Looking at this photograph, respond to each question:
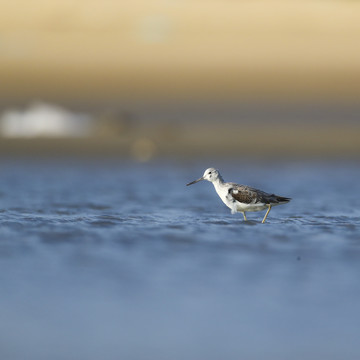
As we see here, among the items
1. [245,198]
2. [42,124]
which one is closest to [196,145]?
[42,124]

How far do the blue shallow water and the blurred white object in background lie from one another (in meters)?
8.81

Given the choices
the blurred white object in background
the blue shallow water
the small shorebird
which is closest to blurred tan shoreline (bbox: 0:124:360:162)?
the blurred white object in background

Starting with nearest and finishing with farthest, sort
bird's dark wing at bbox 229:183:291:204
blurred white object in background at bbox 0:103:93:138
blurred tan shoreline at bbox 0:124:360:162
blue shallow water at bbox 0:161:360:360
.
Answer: blue shallow water at bbox 0:161:360:360 < bird's dark wing at bbox 229:183:291:204 < blurred tan shoreline at bbox 0:124:360:162 < blurred white object in background at bbox 0:103:93:138

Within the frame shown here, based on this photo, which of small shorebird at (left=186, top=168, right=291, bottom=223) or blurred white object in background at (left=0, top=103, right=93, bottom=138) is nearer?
small shorebird at (left=186, top=168, right=291, bottom=223)

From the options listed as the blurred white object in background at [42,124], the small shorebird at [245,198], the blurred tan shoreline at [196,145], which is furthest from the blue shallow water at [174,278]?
the blurred white object in background at [42,124]

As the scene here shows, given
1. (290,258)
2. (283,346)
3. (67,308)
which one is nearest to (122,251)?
(290,258)

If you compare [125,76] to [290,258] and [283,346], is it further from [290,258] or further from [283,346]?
[283,346]

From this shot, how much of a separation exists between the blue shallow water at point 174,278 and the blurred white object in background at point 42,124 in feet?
28.9

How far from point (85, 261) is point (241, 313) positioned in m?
2.60

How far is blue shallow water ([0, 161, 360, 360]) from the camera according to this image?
6.67m

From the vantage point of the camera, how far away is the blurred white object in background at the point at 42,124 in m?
24.7

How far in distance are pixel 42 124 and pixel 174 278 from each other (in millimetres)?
17144

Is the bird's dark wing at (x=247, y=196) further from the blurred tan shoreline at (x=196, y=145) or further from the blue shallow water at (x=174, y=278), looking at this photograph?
the blurred tan shoreline at (x=196, y=145)

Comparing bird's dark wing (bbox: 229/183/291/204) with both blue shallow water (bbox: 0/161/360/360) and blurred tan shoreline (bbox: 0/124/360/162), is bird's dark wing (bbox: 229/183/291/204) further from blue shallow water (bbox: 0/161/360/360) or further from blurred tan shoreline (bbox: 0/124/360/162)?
blurred tan shoreline (bbox: 0/124/360/162)
